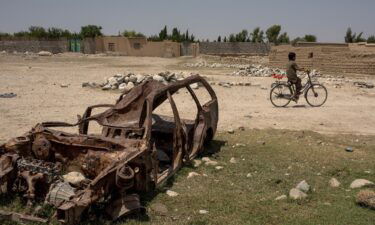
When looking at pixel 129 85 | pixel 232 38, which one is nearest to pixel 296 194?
pixel 129 85

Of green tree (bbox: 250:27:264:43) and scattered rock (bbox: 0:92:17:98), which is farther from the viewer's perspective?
green tree (bbox: 250:27:264:43)

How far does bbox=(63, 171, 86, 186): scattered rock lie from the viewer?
14.3ft

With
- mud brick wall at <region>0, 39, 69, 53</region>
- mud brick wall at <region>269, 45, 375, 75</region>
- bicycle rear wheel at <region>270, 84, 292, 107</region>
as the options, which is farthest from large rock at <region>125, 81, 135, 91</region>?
mud brick wall at <region>0, 39, 69, 53</region>

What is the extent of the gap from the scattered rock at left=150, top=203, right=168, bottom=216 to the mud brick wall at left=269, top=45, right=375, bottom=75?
72.3 feet

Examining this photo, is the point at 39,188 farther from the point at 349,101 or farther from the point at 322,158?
the point at 349,101

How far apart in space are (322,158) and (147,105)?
3210 mm

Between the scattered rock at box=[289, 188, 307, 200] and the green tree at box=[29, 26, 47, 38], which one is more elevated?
the green tree at box=[29, 26, 47, 38]

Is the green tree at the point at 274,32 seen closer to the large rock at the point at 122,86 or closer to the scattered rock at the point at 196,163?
the large rock at the point at 122,86

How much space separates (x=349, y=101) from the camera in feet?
45.9

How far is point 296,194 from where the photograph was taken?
5102 mm

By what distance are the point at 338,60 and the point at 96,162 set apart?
22742mm

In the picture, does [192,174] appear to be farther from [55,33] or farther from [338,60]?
[55,33]

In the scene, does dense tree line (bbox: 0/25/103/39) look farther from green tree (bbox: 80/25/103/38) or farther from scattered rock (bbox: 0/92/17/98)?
scattered rock (bbox: 0/92/17/98)

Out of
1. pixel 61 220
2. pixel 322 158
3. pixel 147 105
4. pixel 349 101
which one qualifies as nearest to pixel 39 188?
pixel 61 220
